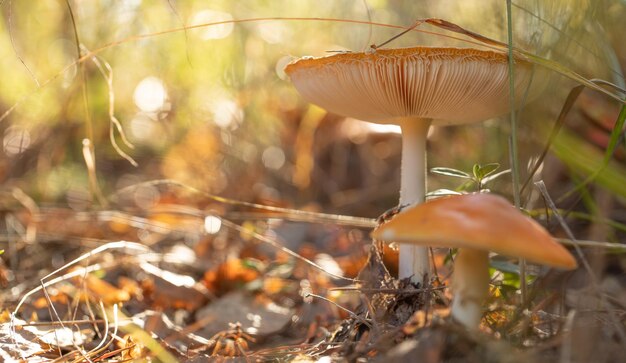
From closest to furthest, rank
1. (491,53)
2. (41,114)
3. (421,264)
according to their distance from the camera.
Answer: (491,53), (421,264), (41,114)

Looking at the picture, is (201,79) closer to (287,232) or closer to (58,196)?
(58,196)

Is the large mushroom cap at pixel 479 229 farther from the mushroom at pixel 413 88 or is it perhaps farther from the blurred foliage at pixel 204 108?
the blurred foliage at pixel 204 108

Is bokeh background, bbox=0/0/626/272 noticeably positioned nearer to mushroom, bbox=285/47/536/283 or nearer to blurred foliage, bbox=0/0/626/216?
blurred foliage, bbox=0/0/626/216

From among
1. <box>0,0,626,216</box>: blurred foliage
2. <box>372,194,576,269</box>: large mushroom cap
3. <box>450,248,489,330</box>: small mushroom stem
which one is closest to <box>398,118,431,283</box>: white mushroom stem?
<box>450,248,489,330</box>: small mushroom stem

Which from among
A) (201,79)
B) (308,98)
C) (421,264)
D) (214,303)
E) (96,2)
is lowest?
(214,303)

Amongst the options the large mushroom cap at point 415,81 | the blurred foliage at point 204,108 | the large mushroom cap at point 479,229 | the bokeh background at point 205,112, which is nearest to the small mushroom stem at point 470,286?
the large mushroom cap at point 479,229

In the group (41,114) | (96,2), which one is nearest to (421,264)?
(96,2)

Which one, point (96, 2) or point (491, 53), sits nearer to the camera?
point (491, 53)
